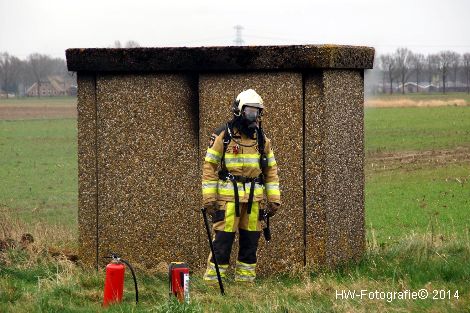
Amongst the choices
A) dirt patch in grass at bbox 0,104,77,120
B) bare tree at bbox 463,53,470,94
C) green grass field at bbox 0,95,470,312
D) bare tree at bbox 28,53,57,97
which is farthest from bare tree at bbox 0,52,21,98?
green grass field at bbox 0,95,470,312

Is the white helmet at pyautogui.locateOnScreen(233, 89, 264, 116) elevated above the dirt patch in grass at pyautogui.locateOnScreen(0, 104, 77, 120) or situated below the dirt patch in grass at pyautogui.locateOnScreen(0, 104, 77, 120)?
above

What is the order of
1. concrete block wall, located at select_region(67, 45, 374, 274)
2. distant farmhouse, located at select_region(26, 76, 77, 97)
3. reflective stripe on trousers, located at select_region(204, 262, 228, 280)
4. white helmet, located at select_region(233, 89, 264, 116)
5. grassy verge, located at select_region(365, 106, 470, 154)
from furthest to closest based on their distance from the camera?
distant farmhouse, located at select_region(26, 76, 77, 97) < grassy verge, located at select_region(365, 106, 470, 154) < concrete block wall, located at select_region(67, 45, 374, 274) < reflective stripe on trousers, located at select_region(204, 262, 228, 280) < white helmet, located at select_region(233, 89, 264, 116)

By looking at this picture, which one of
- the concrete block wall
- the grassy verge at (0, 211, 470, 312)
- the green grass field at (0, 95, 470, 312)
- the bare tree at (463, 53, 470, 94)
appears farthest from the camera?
the bare tree at (463, 53, 470, 94)

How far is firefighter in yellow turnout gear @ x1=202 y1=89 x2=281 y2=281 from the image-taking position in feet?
28.3

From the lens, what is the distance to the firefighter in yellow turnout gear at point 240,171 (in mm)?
8633

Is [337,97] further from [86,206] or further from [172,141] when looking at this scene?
[86,206]

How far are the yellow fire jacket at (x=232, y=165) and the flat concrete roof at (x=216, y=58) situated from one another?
116 cm

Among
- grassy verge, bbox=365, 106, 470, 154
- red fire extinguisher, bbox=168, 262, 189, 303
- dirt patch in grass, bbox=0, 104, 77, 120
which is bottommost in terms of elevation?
grassy verge, bbox=365, 106, 470, 154

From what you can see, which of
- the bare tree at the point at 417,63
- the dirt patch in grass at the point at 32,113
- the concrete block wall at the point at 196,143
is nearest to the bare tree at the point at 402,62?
the bare tree at the point at 417,63

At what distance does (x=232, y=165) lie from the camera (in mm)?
8672

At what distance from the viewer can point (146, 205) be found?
33.1 ft

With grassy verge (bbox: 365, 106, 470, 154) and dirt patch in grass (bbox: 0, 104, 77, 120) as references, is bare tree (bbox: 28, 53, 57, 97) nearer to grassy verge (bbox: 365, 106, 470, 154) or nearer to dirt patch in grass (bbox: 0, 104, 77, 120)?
dirt patch in grass (bbox: 0, 104, 77, 120)

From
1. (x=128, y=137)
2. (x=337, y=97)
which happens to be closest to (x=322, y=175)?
(x=337, y=97)

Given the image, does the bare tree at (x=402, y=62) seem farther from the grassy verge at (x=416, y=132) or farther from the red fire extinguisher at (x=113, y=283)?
the red fire extinguisher at (x=113, y=283)
